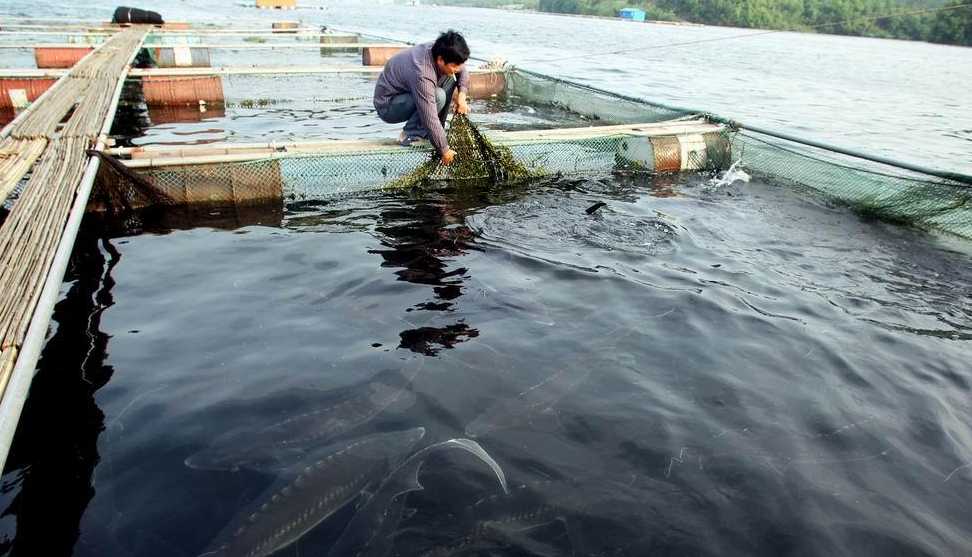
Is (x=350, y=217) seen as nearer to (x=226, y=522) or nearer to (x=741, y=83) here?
(x=226, y=522)

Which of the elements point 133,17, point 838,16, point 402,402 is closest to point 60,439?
point 402,402

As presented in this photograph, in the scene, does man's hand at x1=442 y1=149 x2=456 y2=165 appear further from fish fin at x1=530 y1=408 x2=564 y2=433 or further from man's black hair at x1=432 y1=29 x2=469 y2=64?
fish fin at x1=530 y1=408 x2=564 y2=433

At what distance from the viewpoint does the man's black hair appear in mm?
6109

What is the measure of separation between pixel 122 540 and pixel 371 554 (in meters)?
1.08

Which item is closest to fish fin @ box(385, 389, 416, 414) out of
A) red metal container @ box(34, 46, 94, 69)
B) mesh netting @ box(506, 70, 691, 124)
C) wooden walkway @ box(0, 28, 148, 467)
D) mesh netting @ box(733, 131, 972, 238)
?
wooden walkway @ box(0, 28, 148, 467)

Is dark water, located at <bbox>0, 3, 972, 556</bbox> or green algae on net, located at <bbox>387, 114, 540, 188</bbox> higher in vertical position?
green algae on net, located at <bbox>387, 114, 540, 188</bbox>

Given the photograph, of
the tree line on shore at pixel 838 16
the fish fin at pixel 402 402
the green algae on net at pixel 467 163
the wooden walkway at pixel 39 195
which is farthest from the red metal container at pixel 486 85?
the tree line on shore at pixel 838 16

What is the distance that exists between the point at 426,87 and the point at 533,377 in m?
3.76

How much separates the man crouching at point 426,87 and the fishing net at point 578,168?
296mm

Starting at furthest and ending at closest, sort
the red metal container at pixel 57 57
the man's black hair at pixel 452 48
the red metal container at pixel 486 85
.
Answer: the red metal container at pixel 486 85
the red metal container at pixel 57 57
the man's black hair at pixel 452 48

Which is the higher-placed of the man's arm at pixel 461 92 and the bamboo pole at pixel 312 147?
the man's arm at pixel 461 92

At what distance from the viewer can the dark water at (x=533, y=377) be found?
2.85m

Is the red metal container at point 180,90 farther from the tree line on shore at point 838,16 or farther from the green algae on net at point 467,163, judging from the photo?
the tree line on shore at point 838,16

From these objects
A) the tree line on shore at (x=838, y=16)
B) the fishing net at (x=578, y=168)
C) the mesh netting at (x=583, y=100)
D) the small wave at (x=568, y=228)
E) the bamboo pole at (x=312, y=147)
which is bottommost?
the small wave at (x=568, y=228)
